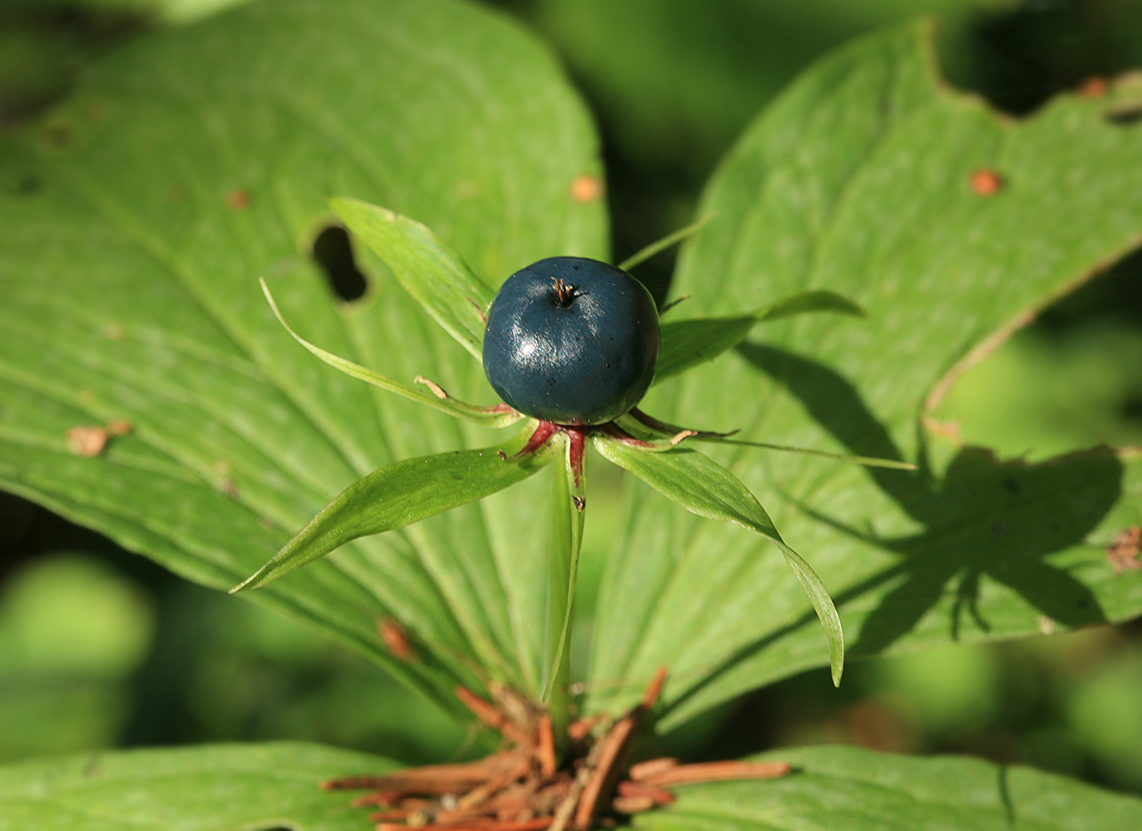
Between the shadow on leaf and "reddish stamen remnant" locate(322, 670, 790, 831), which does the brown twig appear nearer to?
"reddish stamen remnant" locate(322, 670, 790, 831)

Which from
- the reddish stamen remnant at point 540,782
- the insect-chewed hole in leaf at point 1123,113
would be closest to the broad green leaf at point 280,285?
the reddish stamen remnant at point 540,782

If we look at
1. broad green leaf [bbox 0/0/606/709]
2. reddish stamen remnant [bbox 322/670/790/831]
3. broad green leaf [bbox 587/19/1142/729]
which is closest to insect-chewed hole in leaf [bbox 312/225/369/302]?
broad green leaf [bbox 0/0/606/709]

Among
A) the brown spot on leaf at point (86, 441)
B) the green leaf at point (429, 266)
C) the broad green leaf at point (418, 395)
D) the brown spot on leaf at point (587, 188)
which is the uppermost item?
the brown spot on leaf at point (587, 188)

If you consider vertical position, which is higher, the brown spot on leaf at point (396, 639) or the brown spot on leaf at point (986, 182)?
the brown spot on leaf at point (986, 182)

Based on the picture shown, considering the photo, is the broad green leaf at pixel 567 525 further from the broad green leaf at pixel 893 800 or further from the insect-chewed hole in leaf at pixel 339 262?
the insect-chewed hole in leaf at pixel 339 262

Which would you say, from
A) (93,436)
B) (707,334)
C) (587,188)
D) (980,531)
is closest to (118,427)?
(93,436)
